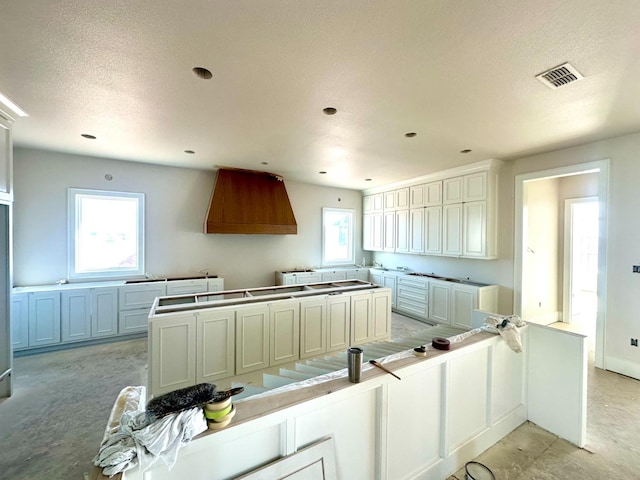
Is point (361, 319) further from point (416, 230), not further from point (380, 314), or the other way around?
point (416, 230)

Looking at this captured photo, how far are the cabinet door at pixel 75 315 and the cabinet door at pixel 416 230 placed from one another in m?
5.59

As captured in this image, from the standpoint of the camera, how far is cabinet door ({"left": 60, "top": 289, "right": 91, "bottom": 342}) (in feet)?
11.6

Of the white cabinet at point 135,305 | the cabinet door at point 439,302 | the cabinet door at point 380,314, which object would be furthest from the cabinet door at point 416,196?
the white cabinet at point 135,305

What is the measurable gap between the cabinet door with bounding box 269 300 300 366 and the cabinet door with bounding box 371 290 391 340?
118cm

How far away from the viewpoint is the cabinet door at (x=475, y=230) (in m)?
4.10

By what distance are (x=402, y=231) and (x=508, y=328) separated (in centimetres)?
370

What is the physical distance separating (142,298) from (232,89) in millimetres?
3527

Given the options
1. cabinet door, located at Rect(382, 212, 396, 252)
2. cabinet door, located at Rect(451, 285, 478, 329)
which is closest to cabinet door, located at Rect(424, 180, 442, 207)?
cabinet door, located at Rect(382, 212, 396, 252)

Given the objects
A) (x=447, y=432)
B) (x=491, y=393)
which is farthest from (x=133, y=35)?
(x=491, y=393)

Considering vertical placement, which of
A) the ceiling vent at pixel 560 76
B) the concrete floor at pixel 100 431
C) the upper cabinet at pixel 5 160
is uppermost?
the ceiling vent at pixel 560 76

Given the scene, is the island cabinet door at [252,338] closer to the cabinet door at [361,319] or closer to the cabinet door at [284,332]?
the cabinet door at [284,332]

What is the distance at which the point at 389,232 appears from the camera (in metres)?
5.96

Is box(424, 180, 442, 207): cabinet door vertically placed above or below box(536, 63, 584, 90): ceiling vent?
below

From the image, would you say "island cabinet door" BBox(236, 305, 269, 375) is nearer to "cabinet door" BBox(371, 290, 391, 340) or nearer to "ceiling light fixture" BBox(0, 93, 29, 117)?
"cabinet door" BBox(371, 290, 391, 340)
